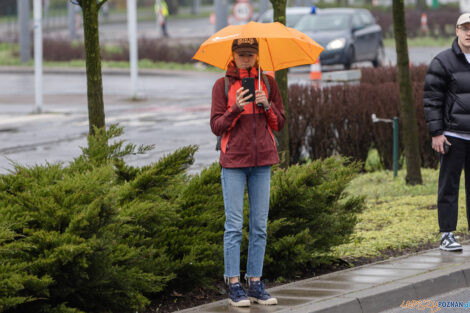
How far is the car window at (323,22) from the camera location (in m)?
25.7

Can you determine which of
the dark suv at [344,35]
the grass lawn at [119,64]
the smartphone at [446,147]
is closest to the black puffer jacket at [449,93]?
the smartphone at [446,147]

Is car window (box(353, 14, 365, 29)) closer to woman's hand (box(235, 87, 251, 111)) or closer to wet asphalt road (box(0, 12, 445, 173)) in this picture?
wet asphalt road (box(0, 12, 445, 173))

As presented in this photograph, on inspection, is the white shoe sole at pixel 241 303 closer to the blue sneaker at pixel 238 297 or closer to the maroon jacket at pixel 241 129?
the blue sneaker at pixel 238 297

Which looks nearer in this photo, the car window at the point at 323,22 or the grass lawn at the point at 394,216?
the grass lawn at the point at 394,216

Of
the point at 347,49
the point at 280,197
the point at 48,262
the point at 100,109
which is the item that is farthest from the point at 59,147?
the point at 347,49

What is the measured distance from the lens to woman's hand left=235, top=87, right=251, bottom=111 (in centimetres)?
556

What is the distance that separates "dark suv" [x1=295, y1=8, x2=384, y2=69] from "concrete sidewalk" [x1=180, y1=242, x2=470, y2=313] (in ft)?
56.9

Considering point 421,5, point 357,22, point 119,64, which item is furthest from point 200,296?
point 421,5

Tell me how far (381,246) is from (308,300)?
201 cm

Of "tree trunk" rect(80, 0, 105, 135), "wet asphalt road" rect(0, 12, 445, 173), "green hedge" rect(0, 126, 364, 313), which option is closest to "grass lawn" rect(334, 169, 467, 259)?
"green hedge" rect(0, 126, 364, 313)

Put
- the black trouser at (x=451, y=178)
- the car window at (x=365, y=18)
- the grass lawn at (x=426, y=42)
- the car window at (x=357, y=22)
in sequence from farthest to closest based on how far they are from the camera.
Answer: the grass lawn at (x=426, y=42)
the car window at (x=365, y=18)
the car window at (x=357, y=22)
the black trouser at (x=451, y=178)

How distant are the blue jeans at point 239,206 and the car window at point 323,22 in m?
20.1

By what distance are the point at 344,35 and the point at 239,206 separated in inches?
778

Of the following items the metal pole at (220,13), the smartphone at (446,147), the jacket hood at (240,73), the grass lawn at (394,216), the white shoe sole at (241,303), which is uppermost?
the metal pole at (220,13)
